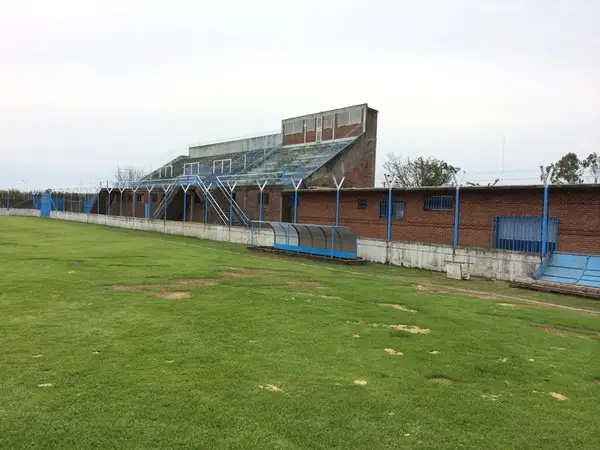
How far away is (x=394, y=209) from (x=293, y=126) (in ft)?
72.9

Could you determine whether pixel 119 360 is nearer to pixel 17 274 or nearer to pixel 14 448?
pixel 14 448

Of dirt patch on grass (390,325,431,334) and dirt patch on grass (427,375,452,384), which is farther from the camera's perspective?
dirt patch on grass (390,325,431,334)

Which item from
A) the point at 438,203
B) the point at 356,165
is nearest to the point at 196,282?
the point at 438,203

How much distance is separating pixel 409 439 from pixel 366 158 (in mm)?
34824

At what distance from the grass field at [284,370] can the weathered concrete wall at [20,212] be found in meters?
55.1

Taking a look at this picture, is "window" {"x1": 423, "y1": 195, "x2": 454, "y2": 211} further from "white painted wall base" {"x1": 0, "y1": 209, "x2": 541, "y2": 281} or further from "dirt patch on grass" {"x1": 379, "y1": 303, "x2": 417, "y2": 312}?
"dirt patch on grass" {"x1": 379, "y1": 303, "x2": 417, "y2": 312}

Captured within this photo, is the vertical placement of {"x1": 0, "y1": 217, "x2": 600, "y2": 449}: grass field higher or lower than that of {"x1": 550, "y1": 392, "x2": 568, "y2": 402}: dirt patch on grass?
higher

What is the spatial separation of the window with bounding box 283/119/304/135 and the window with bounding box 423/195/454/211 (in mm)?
22756

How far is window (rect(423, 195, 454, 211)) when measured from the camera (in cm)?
2088

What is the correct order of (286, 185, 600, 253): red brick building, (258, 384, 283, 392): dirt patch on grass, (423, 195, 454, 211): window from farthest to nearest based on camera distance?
1. (423, 195, 454, 211): window
2. (286, 185, 600, 253): red brick building
3. (258, 384, 283, 392): dirt patch on grass

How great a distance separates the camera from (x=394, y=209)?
921 inches

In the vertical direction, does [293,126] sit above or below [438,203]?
above

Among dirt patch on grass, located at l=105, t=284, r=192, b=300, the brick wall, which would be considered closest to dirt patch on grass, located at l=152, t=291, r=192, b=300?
dirt patch on grass, located at l=105, t=284, r=192, b=300

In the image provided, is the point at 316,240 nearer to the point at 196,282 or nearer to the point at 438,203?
the point at 438,203
